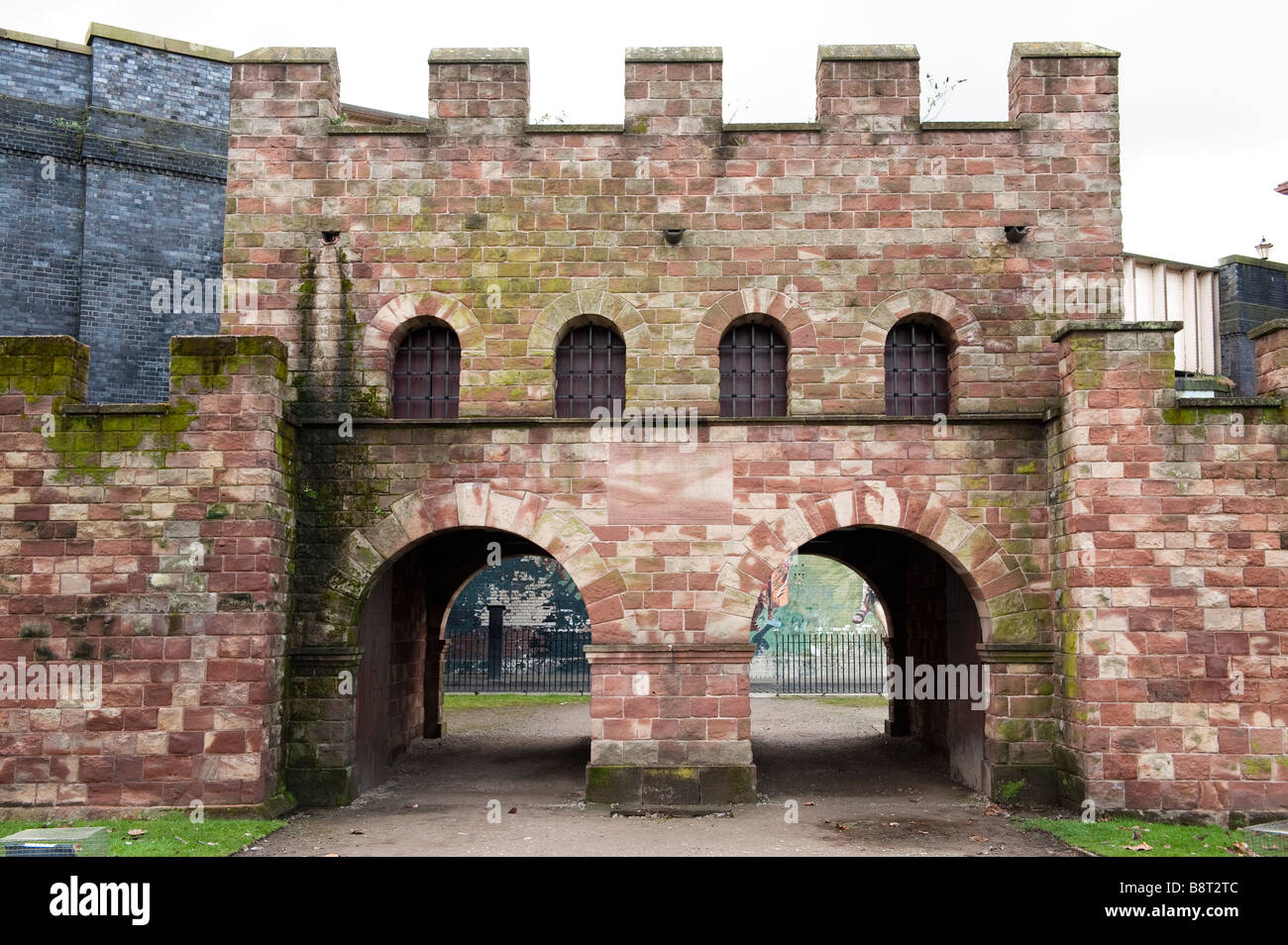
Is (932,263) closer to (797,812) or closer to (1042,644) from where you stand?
(1042,644)

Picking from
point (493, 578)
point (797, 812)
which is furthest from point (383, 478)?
point (493, 578)

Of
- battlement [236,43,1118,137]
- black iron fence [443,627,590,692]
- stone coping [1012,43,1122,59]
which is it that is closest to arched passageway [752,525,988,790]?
battlement [236,43,1118,137]

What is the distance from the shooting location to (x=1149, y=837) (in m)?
9.27

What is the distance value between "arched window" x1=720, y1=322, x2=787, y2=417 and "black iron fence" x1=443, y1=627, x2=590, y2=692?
16.6 meters

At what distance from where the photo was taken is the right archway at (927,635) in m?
12.0

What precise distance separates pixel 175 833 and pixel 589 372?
5.78 metres

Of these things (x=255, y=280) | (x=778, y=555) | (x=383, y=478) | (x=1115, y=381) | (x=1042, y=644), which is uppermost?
(x=255, y=280)

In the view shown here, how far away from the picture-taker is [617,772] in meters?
10.6

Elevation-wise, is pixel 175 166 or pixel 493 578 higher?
pixel 175 166

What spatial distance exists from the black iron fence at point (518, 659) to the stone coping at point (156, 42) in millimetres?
14428

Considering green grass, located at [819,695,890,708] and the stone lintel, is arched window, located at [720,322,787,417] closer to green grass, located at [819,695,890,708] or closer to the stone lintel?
the stone lintel

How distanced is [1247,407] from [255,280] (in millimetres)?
9910

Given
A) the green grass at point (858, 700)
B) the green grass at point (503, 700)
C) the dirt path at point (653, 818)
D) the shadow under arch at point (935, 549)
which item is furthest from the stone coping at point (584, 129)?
the green grass at point (858, 700)

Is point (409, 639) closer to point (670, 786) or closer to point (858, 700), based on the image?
point (670, 786)
